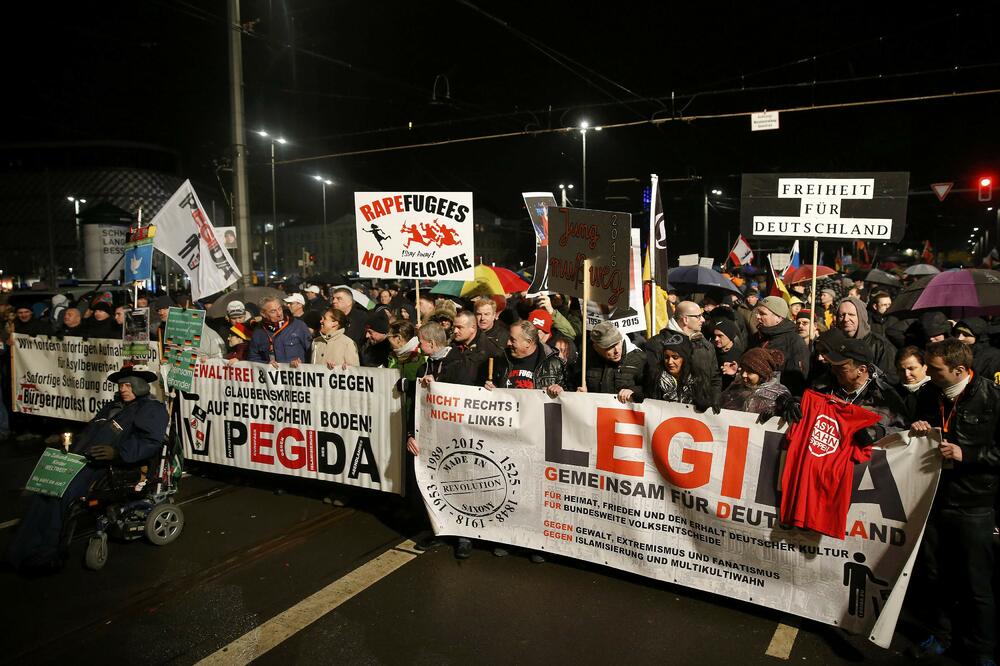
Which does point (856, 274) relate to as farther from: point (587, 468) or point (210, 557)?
point (210, 557)

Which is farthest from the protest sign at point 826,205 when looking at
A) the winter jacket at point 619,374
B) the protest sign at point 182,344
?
the protest sign at point 182,344

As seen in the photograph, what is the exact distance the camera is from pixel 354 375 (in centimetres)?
597

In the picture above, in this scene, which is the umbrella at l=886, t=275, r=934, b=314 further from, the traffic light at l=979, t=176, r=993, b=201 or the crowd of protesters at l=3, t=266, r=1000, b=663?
the traffic light at l=979, t=176, r=993, b=201

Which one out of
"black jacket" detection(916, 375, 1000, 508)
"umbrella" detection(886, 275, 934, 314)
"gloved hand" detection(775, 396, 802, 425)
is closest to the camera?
"black jacket" detection(916, 375, 1000, 508)

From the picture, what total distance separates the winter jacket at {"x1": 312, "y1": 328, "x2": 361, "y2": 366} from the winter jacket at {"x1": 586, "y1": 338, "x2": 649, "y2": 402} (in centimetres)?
275

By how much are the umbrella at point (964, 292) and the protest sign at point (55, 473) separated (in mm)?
7638

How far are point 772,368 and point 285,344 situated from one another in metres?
4.94

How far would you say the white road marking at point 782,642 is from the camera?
366 cm

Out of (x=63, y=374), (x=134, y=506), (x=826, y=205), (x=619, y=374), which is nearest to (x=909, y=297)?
(x=826, y=205)

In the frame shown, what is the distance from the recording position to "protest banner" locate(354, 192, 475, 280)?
6.64 m

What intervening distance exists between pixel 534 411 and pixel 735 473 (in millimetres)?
1422

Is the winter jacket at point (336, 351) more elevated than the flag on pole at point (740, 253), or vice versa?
the flag on pole at point (740, 253)

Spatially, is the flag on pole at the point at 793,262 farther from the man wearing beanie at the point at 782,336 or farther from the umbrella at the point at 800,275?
the man wearing beanie at the point at 782,336

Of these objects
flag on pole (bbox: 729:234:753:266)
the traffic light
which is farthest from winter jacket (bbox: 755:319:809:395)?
the traffic light
